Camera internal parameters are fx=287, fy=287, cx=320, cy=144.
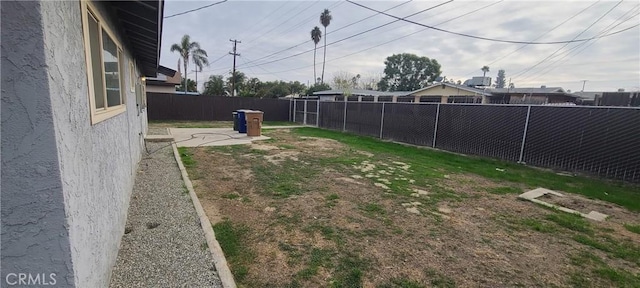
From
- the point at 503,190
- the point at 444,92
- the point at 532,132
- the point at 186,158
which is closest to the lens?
the point at 503,190

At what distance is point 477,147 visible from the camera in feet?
29.9

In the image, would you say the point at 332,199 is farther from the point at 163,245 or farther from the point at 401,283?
the point at 163,245

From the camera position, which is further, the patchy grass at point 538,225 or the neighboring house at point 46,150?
the patchy grass at point 538,225

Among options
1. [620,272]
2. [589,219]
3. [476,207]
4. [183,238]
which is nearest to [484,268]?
[620,272]

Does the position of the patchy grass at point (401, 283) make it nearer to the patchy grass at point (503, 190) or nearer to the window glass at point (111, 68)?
the window glass at point (111, 68)

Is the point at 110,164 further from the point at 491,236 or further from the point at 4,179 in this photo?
the point at 491,236

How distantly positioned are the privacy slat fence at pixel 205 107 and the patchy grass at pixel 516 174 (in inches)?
506

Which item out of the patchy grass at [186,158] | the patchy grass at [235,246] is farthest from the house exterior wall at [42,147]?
the patchy grass at [186,158]

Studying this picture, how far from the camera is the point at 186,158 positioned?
7.11m

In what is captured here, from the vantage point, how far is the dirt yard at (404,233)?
8.71ft

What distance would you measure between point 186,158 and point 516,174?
7.99 metres

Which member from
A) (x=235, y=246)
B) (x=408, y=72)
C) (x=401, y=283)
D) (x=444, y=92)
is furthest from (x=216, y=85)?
(x=401, y=283)

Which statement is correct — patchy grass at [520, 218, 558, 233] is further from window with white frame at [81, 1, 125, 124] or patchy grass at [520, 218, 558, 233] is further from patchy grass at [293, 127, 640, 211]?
window with white frame at [81, 1, 125, 124]

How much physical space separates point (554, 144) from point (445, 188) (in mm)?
4139
